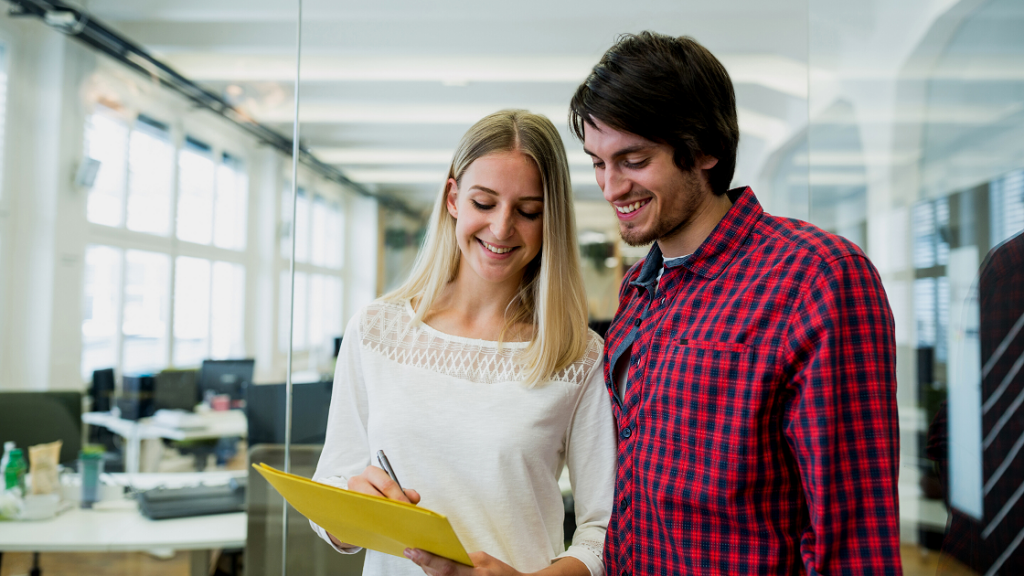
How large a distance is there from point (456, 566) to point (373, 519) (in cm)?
17

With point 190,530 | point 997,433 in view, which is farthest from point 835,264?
point 190,530

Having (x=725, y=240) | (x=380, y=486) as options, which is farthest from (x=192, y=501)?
(x=725, y=240)

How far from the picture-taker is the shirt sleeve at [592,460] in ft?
4.06

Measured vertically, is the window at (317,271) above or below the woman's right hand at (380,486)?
above

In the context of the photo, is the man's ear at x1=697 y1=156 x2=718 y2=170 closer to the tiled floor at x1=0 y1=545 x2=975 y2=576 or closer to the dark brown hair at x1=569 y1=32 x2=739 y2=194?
the dark brown hair at x1=569 y1=32 x2=739 y2=194

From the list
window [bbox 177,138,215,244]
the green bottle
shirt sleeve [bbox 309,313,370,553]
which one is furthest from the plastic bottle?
shirt sleeve [bbox 309,313,370,553]

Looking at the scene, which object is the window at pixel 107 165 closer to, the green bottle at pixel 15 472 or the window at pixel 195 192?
the window at pixel 195 192

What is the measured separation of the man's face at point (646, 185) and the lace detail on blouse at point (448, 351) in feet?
1.00

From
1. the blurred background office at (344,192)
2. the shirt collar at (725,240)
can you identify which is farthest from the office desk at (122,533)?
the shirt collar at (725,240)

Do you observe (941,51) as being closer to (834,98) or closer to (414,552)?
(834,98)

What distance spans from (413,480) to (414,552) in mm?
250

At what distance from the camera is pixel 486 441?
121cm

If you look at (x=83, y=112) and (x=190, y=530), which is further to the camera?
(x=83, y=112)

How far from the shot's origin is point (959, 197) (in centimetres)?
246
